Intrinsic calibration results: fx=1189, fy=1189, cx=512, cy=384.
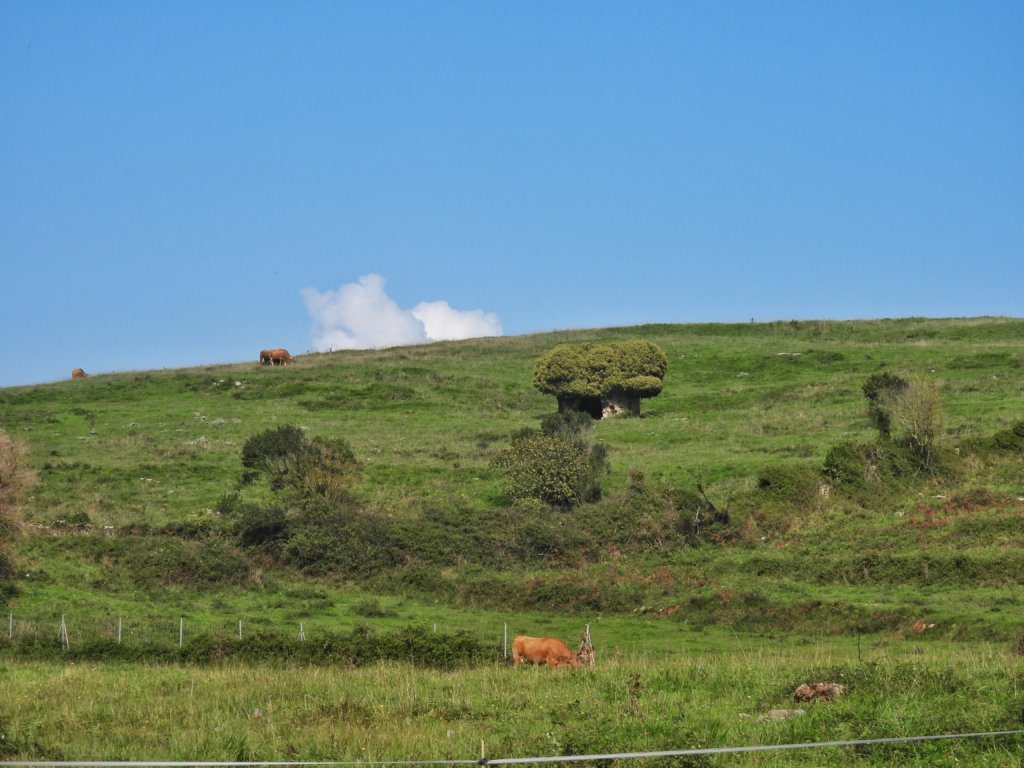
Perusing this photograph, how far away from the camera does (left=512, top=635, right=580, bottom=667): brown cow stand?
22.7m

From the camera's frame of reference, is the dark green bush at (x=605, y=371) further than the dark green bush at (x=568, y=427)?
Yes

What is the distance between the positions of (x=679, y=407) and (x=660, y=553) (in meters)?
30.0

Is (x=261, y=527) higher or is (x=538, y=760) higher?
(x=261, y=527)

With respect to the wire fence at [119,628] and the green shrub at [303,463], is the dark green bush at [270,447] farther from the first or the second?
the wire fence at [119,628]

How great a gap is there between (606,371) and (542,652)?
1869 inches

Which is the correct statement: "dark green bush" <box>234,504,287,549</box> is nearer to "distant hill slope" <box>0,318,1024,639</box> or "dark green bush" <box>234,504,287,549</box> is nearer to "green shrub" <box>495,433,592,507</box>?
"distant hill slope" <box>0,318,1024,639</box>

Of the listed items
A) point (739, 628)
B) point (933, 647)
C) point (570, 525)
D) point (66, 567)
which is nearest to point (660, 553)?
point (570, 525)

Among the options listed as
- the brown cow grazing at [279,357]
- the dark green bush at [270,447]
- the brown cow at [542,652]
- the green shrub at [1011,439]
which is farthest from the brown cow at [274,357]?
the brown cow at [542,652]

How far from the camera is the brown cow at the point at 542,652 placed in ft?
74.4

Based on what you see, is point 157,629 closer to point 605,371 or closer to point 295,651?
point 295,651

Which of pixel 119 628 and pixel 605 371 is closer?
pixel 119 628

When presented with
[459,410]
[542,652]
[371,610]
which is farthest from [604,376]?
[542,652]

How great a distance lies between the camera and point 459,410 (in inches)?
2928

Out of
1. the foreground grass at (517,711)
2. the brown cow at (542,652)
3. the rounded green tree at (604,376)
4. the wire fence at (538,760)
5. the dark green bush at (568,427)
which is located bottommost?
the brown cow at (542,652)
